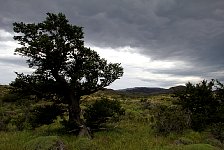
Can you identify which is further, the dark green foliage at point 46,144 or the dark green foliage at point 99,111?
the dark green foliage at point 99,111

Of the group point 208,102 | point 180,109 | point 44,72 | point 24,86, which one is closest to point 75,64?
point 44,72

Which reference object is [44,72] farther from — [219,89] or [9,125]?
[219,89]

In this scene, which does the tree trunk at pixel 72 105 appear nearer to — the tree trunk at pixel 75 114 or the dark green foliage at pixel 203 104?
the tree trunk at pixel 75 114

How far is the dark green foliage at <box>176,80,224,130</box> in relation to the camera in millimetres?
24844

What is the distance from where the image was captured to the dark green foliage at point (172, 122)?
914 inches

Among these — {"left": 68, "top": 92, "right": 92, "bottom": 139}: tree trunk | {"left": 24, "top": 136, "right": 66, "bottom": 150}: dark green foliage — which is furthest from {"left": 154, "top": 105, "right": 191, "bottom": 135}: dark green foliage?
{"left": 24, "top": 136, "right": 66, "bottom": 150}: dark green foliage

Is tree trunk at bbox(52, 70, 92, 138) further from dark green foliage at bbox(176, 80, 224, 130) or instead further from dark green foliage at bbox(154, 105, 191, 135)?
dark green foliage at bbox(176, 80, 224, 130)

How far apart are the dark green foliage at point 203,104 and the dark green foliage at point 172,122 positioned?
0.78 metres

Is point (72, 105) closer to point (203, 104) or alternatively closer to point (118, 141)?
point (118, 141)

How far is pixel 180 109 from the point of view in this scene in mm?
26250

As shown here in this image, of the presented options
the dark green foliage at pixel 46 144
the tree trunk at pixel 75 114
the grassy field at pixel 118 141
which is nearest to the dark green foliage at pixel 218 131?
the grassy field at pixel 118 141

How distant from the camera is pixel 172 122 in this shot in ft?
77.5

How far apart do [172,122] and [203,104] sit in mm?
3822

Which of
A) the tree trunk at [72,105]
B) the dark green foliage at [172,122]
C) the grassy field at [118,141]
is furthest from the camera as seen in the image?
the dark green foliage at [172,122]
